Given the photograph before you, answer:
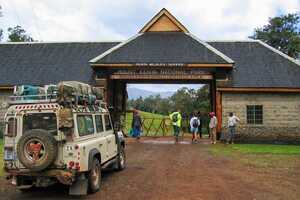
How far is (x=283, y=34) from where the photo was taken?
178 feet

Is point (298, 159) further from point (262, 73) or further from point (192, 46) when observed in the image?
point (192, 46)

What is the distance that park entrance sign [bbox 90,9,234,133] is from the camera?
26312 mm

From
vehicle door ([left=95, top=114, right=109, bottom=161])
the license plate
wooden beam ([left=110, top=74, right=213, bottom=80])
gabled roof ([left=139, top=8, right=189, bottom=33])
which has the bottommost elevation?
the license plate

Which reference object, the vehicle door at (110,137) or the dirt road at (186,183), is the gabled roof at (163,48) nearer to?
the dirt road at (186,183)

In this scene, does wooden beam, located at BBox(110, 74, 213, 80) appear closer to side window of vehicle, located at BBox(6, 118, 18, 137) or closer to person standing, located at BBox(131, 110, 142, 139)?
person standing, located at BBox(131, 110, 142, 139)

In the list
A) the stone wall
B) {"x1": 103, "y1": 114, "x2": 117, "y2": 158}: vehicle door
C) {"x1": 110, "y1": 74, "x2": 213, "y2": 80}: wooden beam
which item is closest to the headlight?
{"x1": 103, "y1": 114, "x2": 117, "y2": 158}: vehicle door

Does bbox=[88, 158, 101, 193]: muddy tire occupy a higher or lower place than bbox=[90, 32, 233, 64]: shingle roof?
lower

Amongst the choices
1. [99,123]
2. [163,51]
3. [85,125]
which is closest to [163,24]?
[163,51]

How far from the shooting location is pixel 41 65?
29.9 metres

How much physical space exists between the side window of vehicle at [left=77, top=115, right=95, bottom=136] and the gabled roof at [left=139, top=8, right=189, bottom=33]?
63.7 feet

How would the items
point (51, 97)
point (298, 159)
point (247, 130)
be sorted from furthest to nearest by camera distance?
point (247, 130), point (298, 159), point (51, 97)

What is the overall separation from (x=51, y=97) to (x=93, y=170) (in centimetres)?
190

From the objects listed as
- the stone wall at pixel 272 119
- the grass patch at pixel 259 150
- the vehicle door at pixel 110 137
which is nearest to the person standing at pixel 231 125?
the stone wall at pixel 272 119

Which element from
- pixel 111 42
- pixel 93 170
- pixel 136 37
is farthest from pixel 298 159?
pixel 111 42
